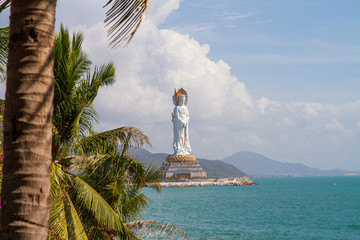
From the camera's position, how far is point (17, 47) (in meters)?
3.38

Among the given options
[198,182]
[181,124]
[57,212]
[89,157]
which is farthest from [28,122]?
[198,182]

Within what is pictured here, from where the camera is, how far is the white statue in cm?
8665

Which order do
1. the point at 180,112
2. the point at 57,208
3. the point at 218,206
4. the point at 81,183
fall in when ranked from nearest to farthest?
the point at 57,208
the point at 81,183
the point at 218,206
the point at 180,112

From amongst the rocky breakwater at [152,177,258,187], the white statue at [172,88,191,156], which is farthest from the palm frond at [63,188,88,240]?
the white statue at [172,88,191,156]

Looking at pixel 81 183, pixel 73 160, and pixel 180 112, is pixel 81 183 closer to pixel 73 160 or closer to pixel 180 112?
pixel 73 160

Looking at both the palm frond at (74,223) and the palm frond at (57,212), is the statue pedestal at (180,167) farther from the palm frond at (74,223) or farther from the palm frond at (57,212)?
the palm frond at (57,212)

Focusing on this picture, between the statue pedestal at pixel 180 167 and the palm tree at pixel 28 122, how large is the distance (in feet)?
280

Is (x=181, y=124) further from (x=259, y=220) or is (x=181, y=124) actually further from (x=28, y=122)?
(x=28, y=122)

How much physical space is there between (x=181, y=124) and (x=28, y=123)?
83433 mm

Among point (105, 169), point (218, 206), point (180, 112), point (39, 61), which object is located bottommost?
point (218, 206)

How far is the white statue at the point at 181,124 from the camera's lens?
3411 inches

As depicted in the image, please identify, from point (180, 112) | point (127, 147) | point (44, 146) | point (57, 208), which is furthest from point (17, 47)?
point (180, 112)

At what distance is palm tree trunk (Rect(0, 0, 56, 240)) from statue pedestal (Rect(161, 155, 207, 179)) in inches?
3363

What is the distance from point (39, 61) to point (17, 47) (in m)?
0.19
